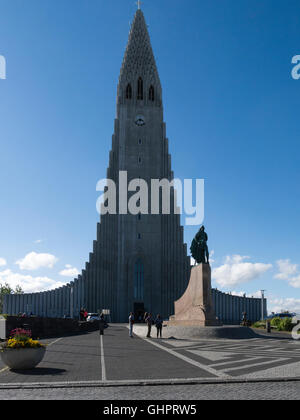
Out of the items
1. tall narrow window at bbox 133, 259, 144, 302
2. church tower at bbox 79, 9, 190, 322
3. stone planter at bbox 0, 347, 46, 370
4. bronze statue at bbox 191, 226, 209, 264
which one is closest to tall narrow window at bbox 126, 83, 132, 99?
church tower at bbox 79, 9, 190, 322

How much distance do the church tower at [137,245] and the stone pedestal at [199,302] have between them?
30.7 m

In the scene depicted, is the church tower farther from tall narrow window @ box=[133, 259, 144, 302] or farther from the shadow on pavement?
the shadow on pavement

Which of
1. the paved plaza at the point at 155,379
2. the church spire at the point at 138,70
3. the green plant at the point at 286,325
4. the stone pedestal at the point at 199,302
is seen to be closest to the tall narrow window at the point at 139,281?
the church spire at the point at 138,70

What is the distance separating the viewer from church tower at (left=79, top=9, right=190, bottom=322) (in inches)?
2537

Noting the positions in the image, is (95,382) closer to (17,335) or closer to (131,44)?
(17,335)

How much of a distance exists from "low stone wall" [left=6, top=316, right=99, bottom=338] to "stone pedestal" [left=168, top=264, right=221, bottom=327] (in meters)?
8.19

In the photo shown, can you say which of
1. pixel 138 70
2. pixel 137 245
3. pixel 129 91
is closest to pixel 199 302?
pixel 137 245

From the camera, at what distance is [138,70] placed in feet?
238

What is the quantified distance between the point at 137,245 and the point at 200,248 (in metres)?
32.2

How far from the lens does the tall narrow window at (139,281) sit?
64.9m

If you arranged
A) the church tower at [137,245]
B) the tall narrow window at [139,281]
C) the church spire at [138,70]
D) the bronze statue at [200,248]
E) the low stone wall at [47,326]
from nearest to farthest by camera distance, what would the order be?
the low stone wall at [47,326], the bronze statue at [200,248], the church tower at [137,245], the tall narrow window at [139,281], the church spire at [138,70]

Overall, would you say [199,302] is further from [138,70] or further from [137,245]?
[138,70]

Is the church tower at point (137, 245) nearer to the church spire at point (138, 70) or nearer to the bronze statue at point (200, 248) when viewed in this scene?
the church spire at point (138, 70)

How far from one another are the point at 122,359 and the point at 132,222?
5077 centimetres
